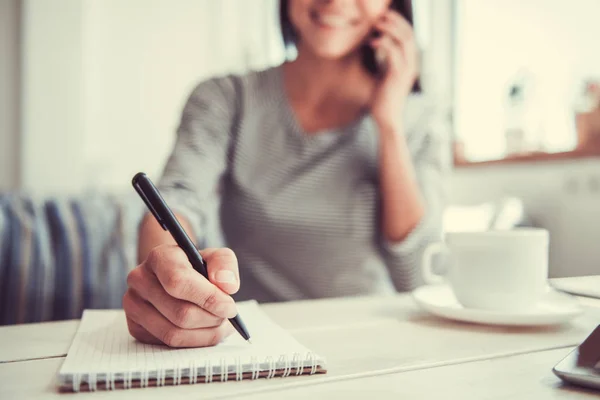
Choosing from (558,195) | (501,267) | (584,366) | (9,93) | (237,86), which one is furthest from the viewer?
(9,93)

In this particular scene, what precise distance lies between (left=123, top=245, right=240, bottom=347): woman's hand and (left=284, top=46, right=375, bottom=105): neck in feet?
2.67

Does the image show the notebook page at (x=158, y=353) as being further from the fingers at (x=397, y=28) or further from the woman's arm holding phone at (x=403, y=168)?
the fingers at (x=397, y=28)

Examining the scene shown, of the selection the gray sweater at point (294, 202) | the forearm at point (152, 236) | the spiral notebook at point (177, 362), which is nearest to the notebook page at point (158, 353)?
the spiral notebook at point (177, 362)

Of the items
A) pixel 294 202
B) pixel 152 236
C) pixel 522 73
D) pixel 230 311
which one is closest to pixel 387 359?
pixel 230 311

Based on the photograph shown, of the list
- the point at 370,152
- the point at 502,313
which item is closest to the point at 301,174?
the point at 370,152

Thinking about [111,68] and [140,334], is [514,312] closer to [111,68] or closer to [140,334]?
[140,334]

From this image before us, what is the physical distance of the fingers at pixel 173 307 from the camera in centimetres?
38

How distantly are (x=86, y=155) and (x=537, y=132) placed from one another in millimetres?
1400

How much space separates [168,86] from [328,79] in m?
0.69

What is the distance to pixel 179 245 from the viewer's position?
15.5 inches

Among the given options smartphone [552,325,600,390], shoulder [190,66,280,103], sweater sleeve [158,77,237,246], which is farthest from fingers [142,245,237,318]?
shoulder [190,66,280,103]

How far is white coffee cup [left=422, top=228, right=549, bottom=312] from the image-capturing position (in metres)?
0.49

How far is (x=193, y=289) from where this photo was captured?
14.4 inches

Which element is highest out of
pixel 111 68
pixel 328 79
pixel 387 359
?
pixel 111 68
